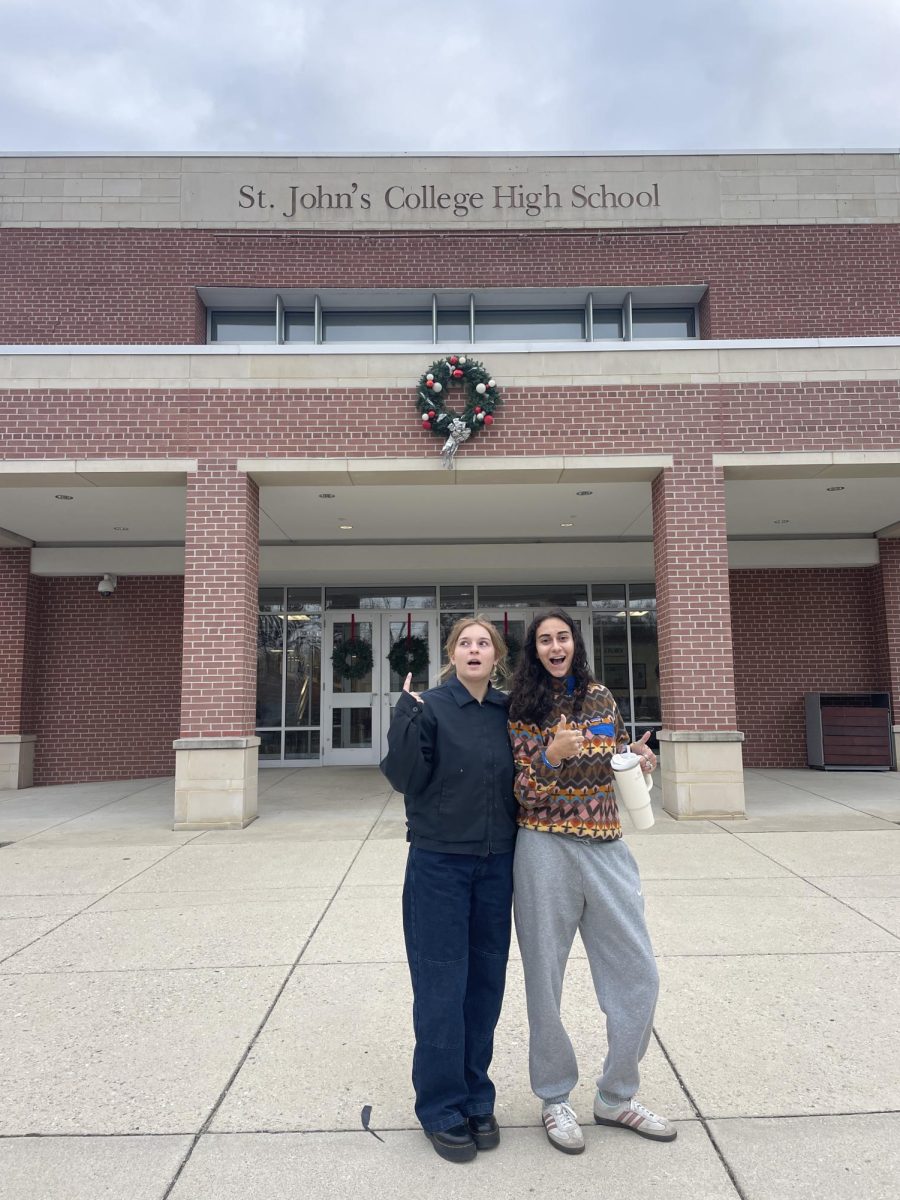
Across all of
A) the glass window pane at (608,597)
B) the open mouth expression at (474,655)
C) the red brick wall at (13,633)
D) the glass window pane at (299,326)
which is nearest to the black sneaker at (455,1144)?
the open mouth expression at (474,655)

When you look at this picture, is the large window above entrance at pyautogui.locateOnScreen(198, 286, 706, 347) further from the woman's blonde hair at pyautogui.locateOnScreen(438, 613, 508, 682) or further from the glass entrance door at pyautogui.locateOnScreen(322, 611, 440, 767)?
the woman's blonde hair at pyautogui.locateOnScreen(438, 613, 508, 682)

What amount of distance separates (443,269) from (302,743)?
8.04 meters

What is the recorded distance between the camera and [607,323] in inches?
529

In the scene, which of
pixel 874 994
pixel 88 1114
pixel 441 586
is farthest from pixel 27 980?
pixel 441 586

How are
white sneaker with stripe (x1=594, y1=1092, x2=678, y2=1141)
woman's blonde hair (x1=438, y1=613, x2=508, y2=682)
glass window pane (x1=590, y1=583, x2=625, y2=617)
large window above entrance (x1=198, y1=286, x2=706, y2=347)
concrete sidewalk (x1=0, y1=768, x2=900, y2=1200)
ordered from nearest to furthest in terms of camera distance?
1. concrete sidewalk (x1=0, y1=768, x2=900, y2=1200)
2. white sneaker with stripe (x1=594, y1=1092, x2=678, y2=1141)
3. woman's blonde hair (x1=438, y1=613, x2=508, y2=682)
4. large window above entrance (x1=198, y1=286, x2=706, y2=347)
5. glass window pane (x1=590, y1=583, x2=625, y2=617)

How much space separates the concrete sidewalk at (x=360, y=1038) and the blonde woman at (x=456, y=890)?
0.65 ft

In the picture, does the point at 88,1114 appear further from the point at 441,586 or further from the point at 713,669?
the point at 441,586

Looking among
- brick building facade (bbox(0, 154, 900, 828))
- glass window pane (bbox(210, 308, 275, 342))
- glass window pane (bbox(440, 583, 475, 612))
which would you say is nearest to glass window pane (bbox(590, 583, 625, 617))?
brick building facade (bbox(0, 154, 900, 828))

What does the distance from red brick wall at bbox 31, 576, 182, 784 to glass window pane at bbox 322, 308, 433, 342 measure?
4.85 meters

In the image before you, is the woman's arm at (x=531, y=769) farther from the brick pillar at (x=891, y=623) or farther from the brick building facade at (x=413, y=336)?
the brick pillar at (x=891, y=623)

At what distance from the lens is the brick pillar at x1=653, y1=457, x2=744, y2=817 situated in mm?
8383

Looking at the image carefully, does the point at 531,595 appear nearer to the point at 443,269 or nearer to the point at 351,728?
the point at 351,728

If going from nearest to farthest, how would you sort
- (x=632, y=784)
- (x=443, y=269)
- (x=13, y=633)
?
(x=632, y=784), (x=13, y=633), (x=443, y=269)

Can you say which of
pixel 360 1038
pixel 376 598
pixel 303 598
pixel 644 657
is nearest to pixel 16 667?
pixel 303 598
